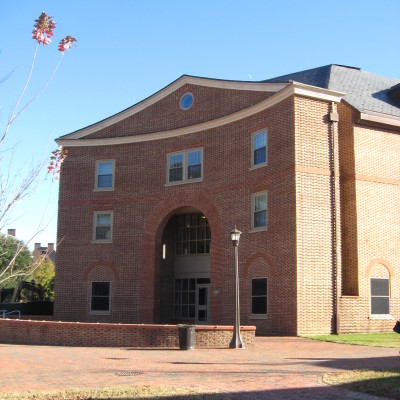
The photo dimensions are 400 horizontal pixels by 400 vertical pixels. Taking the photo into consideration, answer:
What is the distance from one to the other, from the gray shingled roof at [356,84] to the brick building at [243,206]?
0.35 ft

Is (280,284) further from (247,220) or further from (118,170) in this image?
(118,170)

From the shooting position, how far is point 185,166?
29156mm

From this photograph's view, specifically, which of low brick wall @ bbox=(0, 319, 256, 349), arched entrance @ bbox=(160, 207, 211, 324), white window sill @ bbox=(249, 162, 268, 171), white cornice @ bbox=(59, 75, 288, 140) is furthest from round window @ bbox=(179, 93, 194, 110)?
low brick wall @ bbox=(0, 319, 256, 349)

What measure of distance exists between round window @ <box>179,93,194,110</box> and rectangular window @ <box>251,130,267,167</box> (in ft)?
16.5

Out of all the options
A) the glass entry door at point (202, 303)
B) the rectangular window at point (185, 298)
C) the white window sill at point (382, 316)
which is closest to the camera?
the white window sill at point (382, 316)

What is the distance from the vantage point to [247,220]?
25625mm

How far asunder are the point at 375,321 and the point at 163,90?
15729mm

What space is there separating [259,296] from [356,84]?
1145 cm

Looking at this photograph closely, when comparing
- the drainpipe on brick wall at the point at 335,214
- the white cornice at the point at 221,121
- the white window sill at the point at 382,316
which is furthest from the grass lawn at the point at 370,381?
the white cornice at the point at 221,121

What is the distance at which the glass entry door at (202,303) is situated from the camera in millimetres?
29297

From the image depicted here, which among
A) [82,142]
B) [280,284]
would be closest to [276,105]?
[280,284]

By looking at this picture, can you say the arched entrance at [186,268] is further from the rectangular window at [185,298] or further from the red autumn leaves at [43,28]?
the red autumn leaves at [43,28]

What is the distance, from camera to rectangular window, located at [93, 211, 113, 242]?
31.0 meters

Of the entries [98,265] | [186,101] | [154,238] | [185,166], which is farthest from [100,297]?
[186,101]
